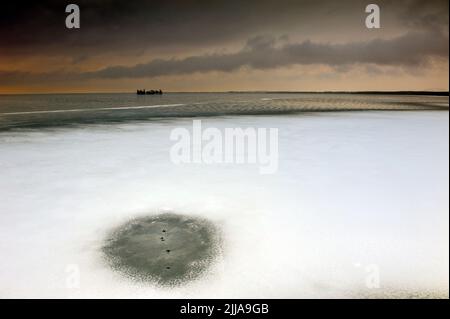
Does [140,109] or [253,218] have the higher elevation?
[140,109]

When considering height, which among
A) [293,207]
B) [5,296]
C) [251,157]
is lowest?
[5,296]

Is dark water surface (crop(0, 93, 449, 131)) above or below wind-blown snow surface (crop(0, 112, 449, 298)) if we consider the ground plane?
above

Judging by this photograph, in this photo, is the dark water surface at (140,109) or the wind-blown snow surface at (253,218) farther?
the dark water surface at (140,109)

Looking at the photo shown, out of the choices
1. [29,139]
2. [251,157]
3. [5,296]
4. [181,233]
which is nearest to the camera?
[5,296]

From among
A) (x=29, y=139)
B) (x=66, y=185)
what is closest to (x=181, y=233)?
(x=66, y=185)

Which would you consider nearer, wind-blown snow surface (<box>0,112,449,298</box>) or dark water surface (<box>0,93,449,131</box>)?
wind-blown snow surface (<box>0,112,449,298</box>)

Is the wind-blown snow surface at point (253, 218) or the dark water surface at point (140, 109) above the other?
the dark water surface at point (140, 109)

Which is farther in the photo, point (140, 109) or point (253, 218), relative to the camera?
point (140, 109)

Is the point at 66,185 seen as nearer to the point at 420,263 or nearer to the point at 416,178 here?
the point at 420,263
